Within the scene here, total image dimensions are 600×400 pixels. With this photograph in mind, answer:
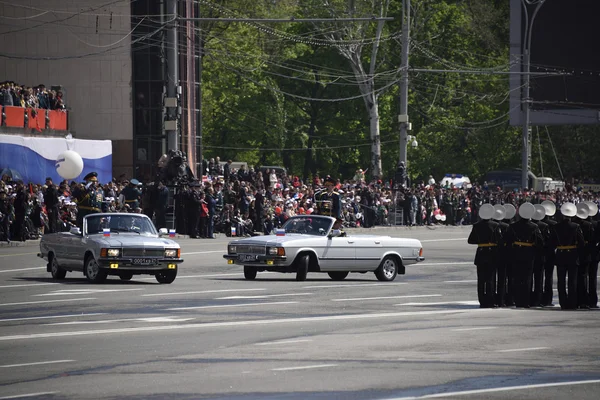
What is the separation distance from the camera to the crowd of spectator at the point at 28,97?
138 ft

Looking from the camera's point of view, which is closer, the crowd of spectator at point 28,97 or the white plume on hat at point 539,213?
the white plume on hat at point 539,213

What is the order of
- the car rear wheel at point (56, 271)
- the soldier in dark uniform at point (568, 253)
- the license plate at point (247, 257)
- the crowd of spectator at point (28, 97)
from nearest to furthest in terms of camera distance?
1. the soldier in dark uniform at point (568, 253)
2. the car rear wheel at point (56, 271)
3. the license plate at point (247, 257)
4. the crowd of spectator at point (28, 97)

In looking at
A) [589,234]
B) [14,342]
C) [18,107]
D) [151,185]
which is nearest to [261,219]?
[151,185]

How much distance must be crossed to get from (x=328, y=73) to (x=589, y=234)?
62301 millimetres

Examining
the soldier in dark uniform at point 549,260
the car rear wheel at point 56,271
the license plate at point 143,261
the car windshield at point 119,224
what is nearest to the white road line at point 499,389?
the soldier in dark uniform at point 549,260

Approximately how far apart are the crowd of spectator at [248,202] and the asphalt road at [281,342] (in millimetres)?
11584

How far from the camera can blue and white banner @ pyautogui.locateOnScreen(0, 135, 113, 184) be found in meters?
41.4

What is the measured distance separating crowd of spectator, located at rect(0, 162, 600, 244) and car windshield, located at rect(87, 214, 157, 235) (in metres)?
10.3

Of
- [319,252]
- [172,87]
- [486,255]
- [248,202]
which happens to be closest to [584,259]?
[486,255]

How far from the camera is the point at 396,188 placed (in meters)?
56.0

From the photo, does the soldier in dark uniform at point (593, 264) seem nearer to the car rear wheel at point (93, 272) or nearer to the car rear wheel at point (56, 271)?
the car rear wheel at point (93, 272)

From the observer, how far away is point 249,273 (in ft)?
87.1

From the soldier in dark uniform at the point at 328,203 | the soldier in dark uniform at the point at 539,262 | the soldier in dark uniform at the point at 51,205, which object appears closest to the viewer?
the soldier in dark uniform at the point at 539,262

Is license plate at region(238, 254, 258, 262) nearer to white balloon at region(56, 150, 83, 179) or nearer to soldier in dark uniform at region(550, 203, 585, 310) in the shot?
soldier in dark uniform at region(550, 203, 585, 310)
